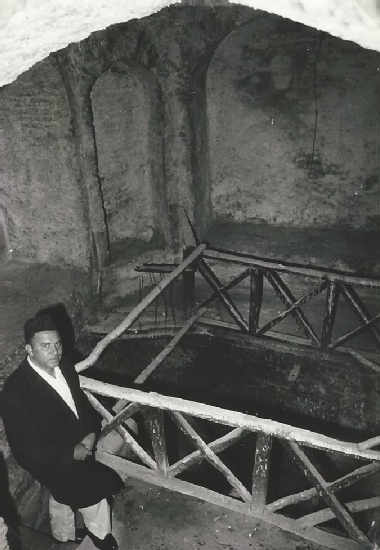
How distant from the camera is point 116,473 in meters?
4.21

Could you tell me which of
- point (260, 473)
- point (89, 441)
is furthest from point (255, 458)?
point (89, 441)

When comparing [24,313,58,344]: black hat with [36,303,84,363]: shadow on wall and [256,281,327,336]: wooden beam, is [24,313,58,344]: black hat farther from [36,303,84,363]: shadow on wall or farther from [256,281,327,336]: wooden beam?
[256,281,327,336]: wooden beam

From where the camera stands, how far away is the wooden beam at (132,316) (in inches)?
159

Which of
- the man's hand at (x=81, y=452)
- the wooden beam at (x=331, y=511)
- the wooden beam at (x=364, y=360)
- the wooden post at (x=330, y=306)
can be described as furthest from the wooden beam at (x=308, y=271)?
the man's hand at (x=81, y=452)

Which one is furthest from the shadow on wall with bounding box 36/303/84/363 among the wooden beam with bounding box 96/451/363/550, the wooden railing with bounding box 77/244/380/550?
the wooden beam with bounding box 96/451/363/550

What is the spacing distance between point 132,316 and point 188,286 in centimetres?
173

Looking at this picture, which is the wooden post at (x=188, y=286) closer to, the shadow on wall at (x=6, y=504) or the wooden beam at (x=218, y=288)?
the wooden beam at (x=218, y=288)


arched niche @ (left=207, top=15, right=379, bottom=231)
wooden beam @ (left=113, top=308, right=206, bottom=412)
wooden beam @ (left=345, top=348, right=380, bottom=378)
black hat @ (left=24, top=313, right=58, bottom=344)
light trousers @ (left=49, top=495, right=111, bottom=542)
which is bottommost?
light trousers @ (left=49, top=495, right=111, bottom=542)

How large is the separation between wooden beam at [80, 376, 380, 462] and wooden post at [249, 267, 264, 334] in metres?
2.69

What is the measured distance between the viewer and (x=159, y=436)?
3572 mm

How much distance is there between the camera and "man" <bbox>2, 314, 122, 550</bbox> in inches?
130

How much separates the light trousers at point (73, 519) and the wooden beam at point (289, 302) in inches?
119

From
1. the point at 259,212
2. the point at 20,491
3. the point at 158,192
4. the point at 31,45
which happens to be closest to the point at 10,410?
the point at 20,491

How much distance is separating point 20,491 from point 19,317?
6.78 ft
